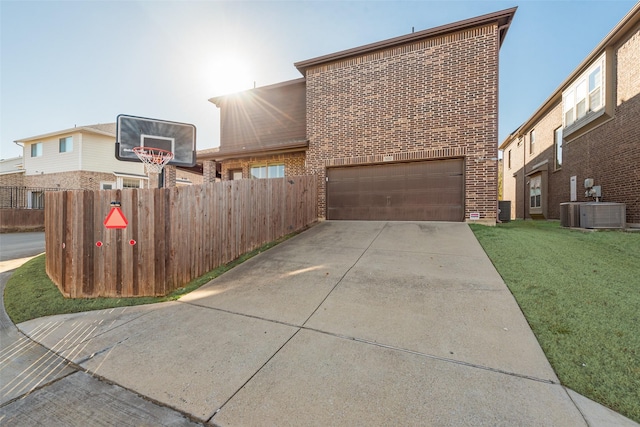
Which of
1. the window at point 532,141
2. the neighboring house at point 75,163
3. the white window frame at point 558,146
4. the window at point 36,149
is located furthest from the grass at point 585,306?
the window at point 36,149

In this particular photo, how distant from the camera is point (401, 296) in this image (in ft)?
12.3

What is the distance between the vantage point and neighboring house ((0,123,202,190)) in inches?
722

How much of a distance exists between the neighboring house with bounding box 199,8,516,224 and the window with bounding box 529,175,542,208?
9806 millimetres

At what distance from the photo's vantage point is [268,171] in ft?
38.3

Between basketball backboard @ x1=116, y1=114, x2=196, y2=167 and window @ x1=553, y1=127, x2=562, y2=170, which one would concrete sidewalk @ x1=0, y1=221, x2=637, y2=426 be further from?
window @ x1=553, y1=127, x2=562, y2=170

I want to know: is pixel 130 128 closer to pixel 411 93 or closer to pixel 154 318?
pixel 154 318

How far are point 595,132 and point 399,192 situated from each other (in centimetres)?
812

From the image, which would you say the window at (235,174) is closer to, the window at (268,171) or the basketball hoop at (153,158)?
the window at (268,171)

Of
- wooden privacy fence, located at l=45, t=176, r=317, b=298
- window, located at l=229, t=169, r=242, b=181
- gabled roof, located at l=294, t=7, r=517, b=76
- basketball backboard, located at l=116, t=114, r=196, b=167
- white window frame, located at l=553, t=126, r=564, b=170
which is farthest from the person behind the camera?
white window frame, located at l=553, t=126, r=564, b=170

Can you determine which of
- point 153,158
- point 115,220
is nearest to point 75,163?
point 153,158

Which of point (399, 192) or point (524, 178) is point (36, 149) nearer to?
point (399, 192)

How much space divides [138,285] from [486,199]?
9.22 m

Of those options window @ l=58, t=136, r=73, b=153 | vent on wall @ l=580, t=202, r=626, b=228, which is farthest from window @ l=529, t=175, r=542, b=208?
window @ l=58, t=136, r=73, b=153

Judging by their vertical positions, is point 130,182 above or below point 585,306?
above
